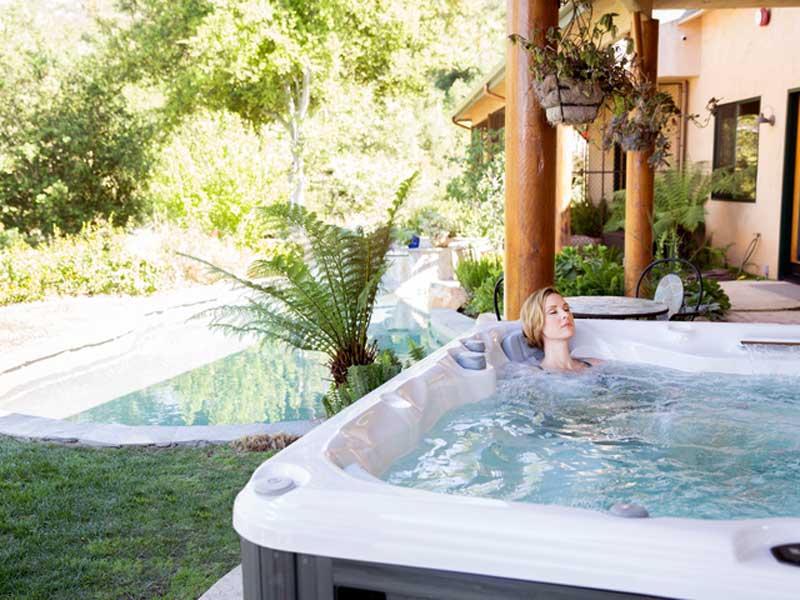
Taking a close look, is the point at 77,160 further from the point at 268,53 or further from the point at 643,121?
the point at 643,121

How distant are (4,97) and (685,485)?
14.6 metres

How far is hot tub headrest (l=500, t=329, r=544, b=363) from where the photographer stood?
459 cm

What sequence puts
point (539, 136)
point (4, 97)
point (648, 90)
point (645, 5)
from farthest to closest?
1. point (4, 97)
2. point (645, 5)
3. point (648, 90)
4. point (539, 136)

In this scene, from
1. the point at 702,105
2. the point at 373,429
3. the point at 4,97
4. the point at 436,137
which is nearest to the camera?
the point at 373,429

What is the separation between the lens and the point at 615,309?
17.0 ft

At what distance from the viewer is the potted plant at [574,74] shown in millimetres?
4145

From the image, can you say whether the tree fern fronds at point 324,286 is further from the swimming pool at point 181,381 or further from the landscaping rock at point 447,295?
the landscaping rock at point 447,295

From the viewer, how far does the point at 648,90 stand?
5.07m

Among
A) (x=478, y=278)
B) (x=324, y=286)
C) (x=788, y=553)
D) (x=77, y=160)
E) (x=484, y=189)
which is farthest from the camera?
(x=77, y=160)

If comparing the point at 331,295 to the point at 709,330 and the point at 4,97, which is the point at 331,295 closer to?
the point at 709,330

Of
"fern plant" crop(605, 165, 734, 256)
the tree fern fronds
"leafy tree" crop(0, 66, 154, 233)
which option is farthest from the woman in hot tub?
"leafy tree" crop(0, 66, 154, 233)

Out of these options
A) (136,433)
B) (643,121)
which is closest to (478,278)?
(643,121)

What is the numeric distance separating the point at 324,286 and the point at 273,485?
127 inches

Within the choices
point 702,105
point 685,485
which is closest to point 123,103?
point 702,105
